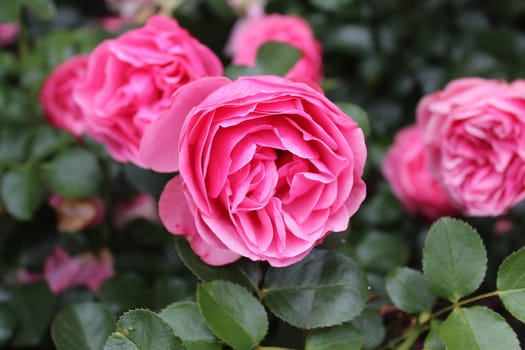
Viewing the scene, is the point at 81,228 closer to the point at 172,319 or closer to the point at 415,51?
the point at 172,319

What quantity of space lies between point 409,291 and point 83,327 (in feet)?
0.88

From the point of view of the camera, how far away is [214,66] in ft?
2.05

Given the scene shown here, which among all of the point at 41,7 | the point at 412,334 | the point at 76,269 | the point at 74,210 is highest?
the point at 41,7

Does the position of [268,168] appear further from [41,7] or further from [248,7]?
[248,7]

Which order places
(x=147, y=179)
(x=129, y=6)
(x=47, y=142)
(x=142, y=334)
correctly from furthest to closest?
(x=129, y=6) < (x=47, y=142) < (x=147, y=179) < (x=142, y=334)

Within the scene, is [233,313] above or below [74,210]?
above

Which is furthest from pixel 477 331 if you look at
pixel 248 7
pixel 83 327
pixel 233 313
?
pixel 248 7

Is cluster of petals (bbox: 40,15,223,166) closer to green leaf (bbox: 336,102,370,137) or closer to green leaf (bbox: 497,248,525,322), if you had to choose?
green leaf (bbox: 336,102,370,137)

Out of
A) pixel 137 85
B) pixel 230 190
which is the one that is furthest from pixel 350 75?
pixel 230 190

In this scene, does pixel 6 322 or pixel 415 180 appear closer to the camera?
pixel 6 322

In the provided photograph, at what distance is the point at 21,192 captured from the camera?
0.76 metres

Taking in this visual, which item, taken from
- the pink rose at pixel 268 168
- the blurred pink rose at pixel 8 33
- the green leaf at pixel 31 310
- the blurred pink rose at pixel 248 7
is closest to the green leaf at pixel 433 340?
the pink rose at pixel 268 168

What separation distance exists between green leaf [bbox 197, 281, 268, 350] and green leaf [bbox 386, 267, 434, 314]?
0.39 feet

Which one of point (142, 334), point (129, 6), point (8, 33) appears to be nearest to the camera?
point (142, 334)
